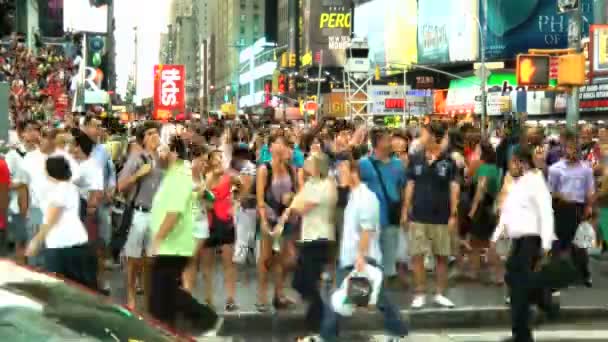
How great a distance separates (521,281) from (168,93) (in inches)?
1198

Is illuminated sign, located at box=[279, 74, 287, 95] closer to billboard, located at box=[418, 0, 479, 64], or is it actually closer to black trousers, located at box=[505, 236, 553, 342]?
billboard, located at box=[418, 0, 479, 64]

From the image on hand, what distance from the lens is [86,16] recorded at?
5053 cm

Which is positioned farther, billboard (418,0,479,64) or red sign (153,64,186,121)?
billboard (418,0,479,64)

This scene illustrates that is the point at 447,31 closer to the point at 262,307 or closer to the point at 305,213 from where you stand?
the point at 262,307

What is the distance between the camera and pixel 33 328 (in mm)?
3500

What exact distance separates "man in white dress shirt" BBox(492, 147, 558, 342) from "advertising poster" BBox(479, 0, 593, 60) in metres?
60.8

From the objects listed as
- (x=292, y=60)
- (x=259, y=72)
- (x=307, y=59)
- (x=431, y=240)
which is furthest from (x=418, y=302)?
(x=259, y=72)

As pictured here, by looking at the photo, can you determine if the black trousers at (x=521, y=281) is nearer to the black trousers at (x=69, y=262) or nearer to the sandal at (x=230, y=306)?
the sandal at (x=230, y=306)

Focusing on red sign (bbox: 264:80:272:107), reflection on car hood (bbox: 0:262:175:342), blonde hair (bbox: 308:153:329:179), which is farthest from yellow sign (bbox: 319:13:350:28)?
reflection on car hood (bbox: 0:262:175:342)

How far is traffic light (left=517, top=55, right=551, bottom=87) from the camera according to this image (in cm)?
2100

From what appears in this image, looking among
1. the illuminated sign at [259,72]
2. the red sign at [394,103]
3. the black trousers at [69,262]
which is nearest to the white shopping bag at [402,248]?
the black trousers at [69,262]

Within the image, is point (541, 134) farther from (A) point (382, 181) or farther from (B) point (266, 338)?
(B) point (266, 338)

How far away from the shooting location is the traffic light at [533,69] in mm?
21000

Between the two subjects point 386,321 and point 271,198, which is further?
point 271,198
